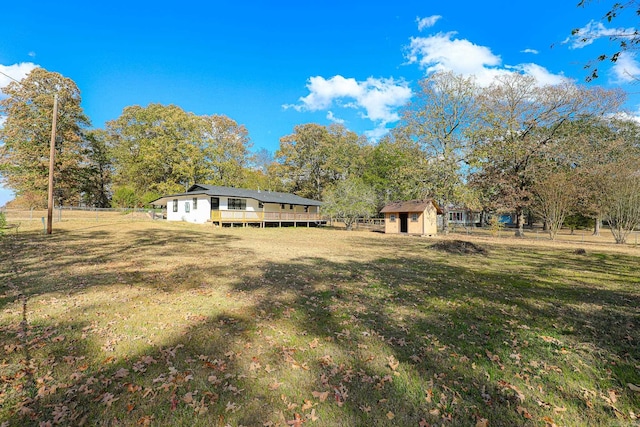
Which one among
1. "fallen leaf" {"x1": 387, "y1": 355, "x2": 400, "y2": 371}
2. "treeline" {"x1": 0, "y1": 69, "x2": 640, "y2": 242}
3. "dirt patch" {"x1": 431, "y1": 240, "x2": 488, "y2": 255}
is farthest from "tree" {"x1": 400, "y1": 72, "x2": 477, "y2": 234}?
"fallen leaf" {"x1": 387, "y1": 355, "x2": 400, "y2": 371}

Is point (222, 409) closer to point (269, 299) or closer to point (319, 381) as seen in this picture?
point (319, 381)

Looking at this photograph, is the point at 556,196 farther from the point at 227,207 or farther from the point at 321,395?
the point at 227,207

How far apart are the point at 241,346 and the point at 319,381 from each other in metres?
1.41

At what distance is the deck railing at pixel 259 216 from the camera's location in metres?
28.0

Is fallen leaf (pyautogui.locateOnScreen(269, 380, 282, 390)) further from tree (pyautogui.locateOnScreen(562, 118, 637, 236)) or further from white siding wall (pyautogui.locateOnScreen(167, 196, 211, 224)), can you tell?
tree (pyautogui.locateOnScreen(562, 118, 637, 236))

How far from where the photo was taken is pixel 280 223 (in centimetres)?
3450

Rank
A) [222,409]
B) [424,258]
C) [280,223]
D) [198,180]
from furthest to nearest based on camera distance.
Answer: [198,180] → [280,223] → [424,258] → [222,409]

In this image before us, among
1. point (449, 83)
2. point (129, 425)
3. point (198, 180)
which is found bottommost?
point (129, 425)

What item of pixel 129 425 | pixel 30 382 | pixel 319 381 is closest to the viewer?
pixel 129 425

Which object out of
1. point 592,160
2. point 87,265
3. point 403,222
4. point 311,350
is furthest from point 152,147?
point 592,160

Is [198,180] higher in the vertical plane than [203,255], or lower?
higher

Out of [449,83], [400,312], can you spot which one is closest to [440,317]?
[400,312]

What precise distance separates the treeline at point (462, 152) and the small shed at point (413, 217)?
2160 mm

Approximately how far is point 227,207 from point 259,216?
361 centimetres
